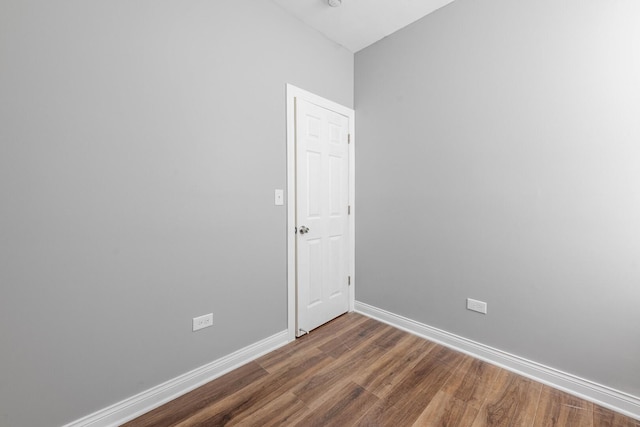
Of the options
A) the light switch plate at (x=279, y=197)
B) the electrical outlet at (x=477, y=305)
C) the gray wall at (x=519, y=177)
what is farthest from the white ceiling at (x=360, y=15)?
the electrical outlet at (x=477, y=305)

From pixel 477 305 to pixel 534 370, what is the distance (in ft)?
1.67

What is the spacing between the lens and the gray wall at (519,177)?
1565 millimetres

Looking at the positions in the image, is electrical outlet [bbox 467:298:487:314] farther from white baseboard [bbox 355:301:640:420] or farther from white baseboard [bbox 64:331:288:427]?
white baseboard [bbox 64:331:288:427]

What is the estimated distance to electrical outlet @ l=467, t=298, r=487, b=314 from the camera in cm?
207

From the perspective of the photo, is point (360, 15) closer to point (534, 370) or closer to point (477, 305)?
point (477, 305)

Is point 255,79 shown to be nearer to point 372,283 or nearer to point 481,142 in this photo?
point 481,142

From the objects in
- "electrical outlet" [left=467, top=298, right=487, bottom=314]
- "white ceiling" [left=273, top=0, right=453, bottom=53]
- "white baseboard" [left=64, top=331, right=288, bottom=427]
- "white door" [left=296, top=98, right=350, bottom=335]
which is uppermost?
"white ceiling" [left=273, top=0, right=453, bottom=53]

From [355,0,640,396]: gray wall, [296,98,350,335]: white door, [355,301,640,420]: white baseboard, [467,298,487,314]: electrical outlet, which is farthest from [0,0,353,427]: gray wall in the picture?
[467,298,487,314]: electrical outlet

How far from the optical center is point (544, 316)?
181 centimetres

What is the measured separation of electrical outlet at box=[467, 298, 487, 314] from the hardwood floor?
1.27 ft

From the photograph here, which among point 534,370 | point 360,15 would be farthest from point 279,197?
point 534,370

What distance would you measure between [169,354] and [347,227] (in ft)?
6.25

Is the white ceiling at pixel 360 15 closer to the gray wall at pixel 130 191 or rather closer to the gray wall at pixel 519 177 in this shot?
the gray wall at pixel 519 177

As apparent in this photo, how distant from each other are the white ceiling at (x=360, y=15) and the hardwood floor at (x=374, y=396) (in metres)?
2.88
